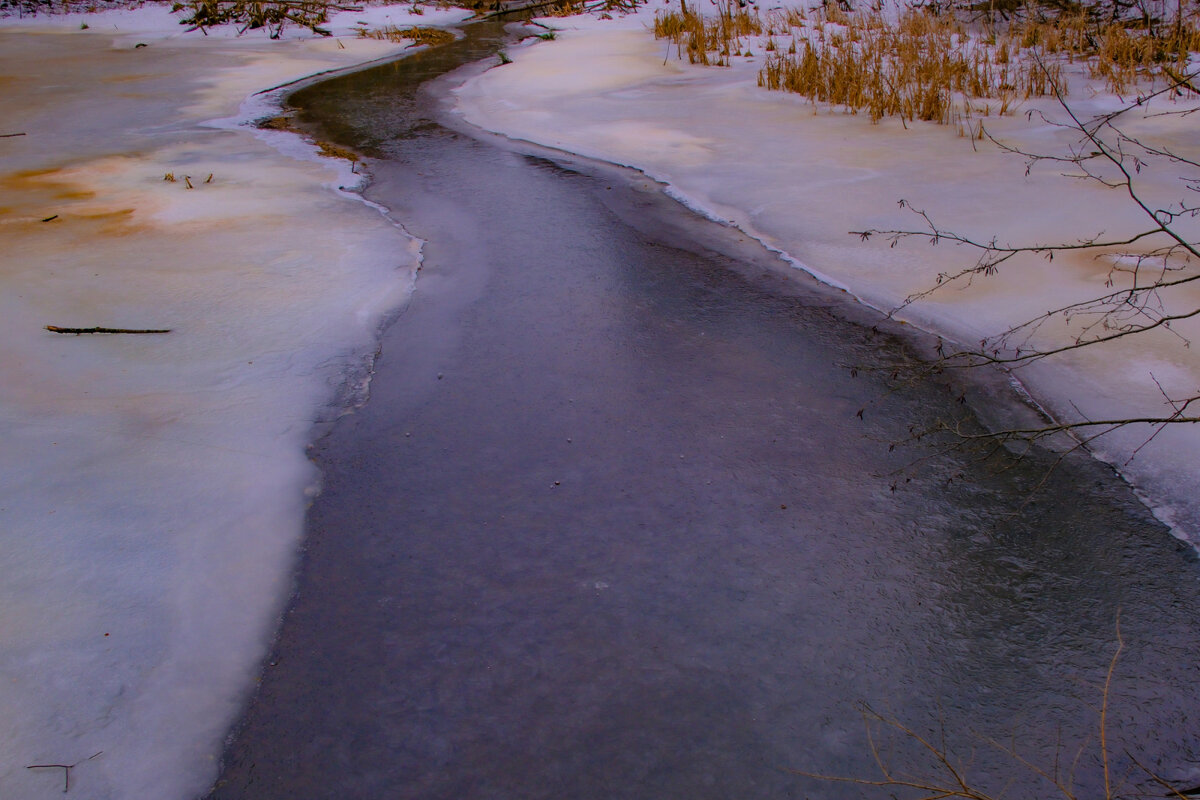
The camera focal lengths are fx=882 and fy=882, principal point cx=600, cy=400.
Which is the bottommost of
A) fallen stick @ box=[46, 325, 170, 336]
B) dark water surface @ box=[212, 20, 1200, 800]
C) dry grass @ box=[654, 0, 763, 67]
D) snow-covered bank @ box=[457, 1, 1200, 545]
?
dark water surface @ box=[212, 20, 1200, 800]

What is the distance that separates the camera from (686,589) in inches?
102

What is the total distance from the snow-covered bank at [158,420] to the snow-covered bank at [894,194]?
240cm

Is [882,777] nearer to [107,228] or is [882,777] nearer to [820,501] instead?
[820,501]

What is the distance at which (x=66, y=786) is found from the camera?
79.7 inches

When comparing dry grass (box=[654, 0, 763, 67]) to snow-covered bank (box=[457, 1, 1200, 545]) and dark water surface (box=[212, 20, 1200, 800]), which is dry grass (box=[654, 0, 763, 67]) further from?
dark water surface (box=[212, 20, 1200, 800])

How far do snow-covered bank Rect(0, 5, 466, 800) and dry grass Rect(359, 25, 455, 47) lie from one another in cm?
799

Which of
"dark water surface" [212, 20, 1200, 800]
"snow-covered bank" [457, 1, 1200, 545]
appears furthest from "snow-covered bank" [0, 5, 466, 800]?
"snow-covered bank" [457, 1, 1200, 545]

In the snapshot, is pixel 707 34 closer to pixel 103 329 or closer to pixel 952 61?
pixel 952 61

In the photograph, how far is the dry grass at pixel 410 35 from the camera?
48.5 feet

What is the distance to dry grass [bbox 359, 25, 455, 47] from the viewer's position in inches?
582

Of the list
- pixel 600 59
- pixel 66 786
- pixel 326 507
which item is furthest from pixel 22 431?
pixel 600 59

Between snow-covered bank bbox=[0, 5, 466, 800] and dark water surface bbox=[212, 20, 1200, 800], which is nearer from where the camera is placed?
dark water surface bbox=[212, 20, 1200, 800]

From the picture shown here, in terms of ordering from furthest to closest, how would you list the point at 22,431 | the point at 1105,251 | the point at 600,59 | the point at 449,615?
the point at 600,59
the point at 1105,251
the point at 22,431
the point at 449,615

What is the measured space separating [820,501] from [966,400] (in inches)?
39.3
